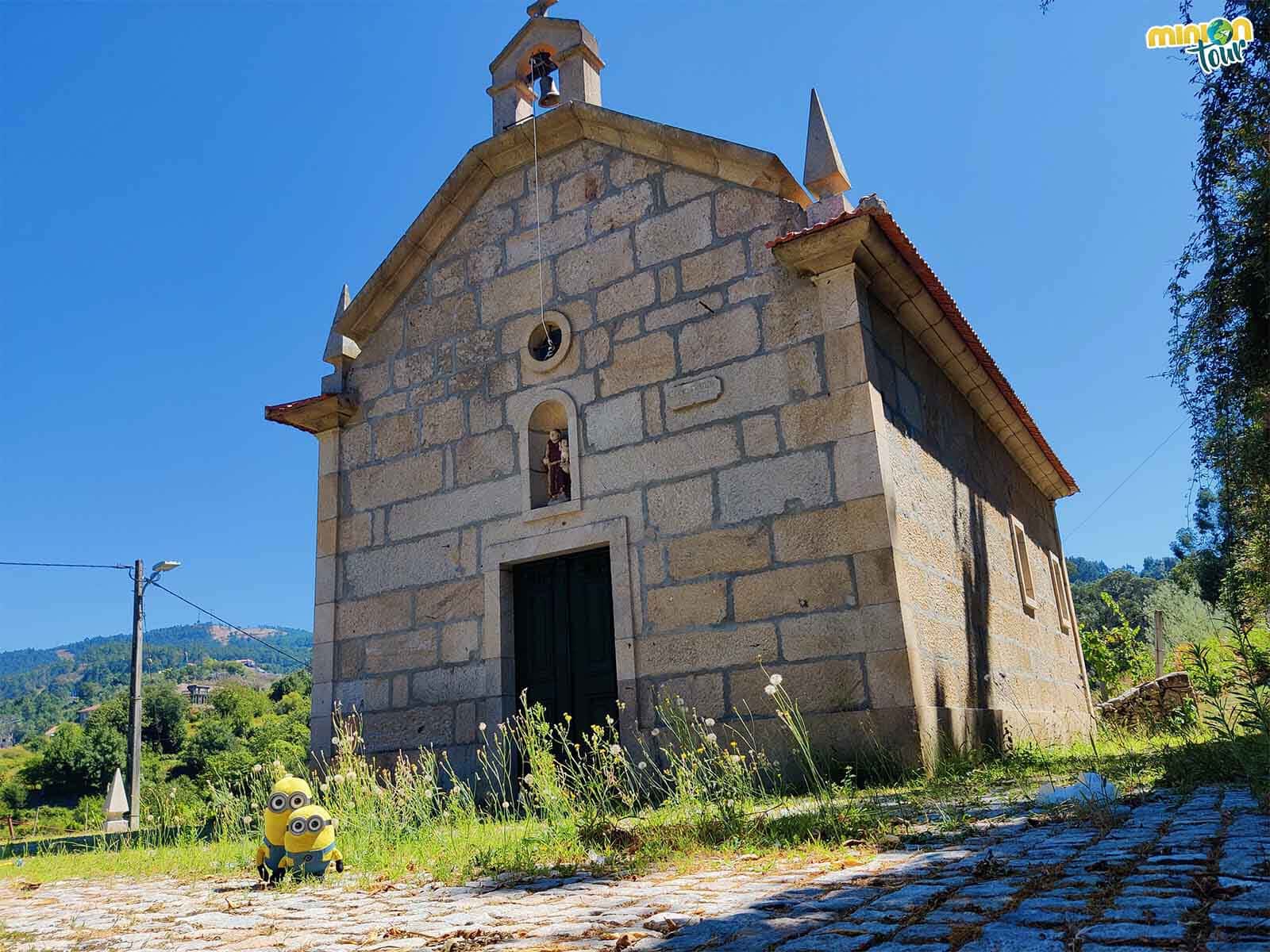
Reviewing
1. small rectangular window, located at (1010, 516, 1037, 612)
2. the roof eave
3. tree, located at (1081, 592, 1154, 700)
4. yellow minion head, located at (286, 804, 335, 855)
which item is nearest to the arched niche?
the roof eave

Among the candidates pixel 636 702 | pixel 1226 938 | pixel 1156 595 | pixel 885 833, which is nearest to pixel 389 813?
pixel 636 702

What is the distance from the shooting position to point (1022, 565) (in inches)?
438

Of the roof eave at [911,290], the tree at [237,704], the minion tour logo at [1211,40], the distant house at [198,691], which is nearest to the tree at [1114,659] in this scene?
the roof eave at [911,290]

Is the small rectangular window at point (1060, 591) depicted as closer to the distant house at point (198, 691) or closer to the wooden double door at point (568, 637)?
the wooden double door at point (568, 637)

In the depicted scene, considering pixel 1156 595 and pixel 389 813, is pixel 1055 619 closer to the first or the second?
pixel 389 813

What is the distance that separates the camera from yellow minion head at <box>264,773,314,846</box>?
4.47 meters

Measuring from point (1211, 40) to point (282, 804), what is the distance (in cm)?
892

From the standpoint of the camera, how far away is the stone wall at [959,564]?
6.82 meters

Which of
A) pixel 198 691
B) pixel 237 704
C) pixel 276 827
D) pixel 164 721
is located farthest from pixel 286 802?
pixel 198 691

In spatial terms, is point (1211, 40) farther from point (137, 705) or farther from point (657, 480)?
point (137, 705)

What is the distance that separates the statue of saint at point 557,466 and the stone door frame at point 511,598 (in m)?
0.51

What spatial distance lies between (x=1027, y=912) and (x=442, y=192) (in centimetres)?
849

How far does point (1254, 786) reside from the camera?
3910mm

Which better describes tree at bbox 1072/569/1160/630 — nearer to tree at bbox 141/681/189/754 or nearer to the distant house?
tree at bbox 141/681/189/754
